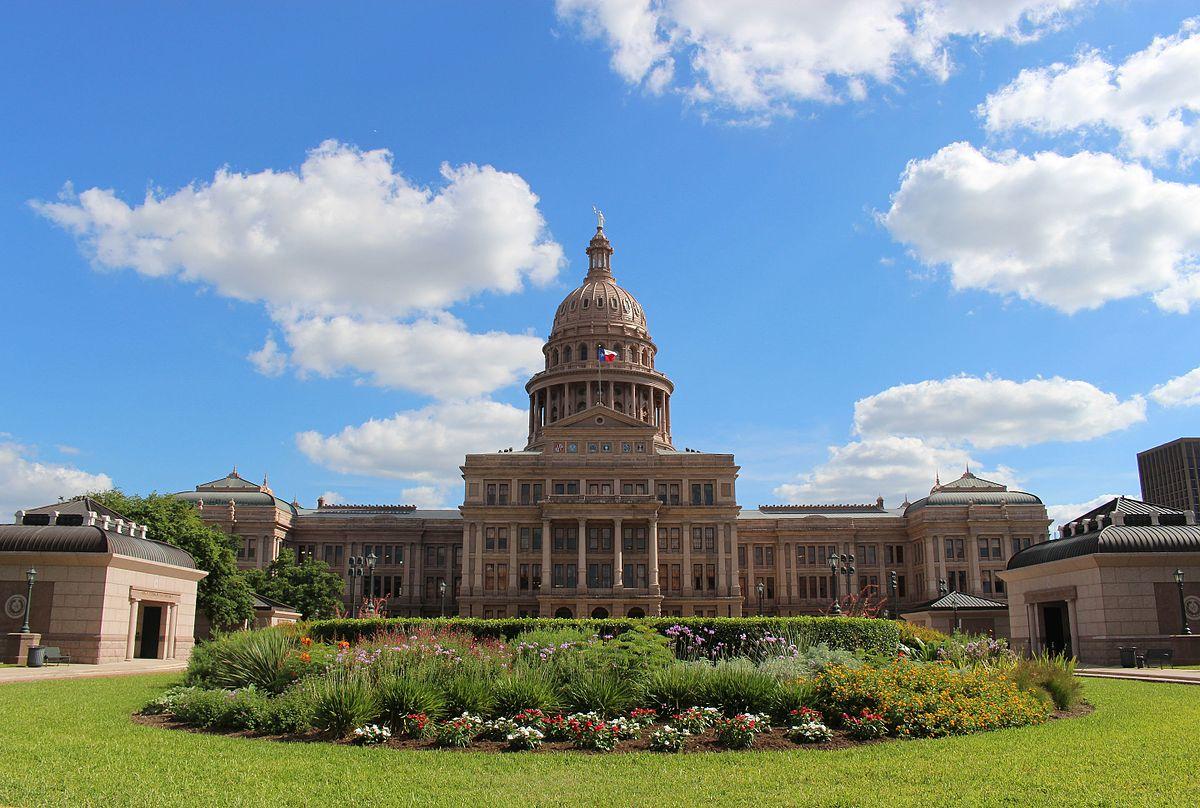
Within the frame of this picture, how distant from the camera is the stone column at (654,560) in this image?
299 feet

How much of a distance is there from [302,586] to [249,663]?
64.5m

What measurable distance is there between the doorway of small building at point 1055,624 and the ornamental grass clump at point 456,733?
37.1m

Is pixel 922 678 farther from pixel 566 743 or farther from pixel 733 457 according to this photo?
pixel 733 457

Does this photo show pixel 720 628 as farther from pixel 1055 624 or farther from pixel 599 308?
pixel 599 308

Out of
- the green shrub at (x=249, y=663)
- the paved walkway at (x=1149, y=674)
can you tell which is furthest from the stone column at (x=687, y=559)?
the green shrub at (x=249, y=663)

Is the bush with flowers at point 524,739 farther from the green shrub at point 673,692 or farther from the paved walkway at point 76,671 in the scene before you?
the paved walkway at point 76,671

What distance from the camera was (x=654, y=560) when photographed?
92.2 m

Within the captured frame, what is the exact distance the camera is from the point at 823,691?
18.4m

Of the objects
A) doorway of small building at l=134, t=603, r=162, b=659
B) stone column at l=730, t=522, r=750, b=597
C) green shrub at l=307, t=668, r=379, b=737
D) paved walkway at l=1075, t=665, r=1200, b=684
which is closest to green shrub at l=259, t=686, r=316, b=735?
green shrub at l=307, t=668, r=379, b=737

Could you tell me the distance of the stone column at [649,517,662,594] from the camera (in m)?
91.1

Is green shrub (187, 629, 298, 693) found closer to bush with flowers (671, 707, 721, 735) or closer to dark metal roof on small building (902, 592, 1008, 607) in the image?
bush with flowers (671, 707, 721, 735)

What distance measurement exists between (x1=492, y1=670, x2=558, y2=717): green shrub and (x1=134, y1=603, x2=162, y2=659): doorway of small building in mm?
36183

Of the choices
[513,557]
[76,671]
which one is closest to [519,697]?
[76,671]

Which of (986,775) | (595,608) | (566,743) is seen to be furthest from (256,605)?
(986,775)
